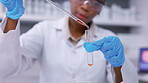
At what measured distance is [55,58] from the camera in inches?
49.6

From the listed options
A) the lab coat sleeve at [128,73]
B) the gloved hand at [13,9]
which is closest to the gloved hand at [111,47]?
the lab coat sleeve at [128,73]

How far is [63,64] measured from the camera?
1.23 metres

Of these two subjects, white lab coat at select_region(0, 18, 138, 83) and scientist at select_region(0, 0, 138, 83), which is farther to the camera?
white lab coat at select_region(0, 18, 138, 83)

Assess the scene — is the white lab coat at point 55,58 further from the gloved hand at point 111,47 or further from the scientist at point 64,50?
the gloved hand at point 111,47

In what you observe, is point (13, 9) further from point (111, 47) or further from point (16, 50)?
point (111, 47)

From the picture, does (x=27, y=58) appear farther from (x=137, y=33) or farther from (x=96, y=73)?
(x=137, y=33)

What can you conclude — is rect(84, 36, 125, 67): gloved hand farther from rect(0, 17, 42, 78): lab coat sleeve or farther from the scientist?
rect(0, 17, 42, 78): lab coat sleeve

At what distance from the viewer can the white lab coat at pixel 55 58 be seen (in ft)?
3.54

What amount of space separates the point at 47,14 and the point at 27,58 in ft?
3.24

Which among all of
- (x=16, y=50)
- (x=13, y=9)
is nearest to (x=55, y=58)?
(x=16, y=50)

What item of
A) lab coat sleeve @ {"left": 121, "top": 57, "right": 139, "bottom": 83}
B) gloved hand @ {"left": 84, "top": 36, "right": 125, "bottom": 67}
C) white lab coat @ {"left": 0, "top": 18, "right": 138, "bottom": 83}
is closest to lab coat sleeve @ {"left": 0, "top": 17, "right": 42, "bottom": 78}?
white lab coat @ {"left": 0, "top": 18, "right": 138, "bottom": 83}

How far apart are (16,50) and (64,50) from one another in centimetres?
→ 30

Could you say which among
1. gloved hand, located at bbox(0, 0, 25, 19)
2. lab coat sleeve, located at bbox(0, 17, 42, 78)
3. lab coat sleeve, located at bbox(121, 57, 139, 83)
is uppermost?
gloved hand, located at bbox(0, 0, 25, 19)

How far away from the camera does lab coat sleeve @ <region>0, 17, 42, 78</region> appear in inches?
40.1
